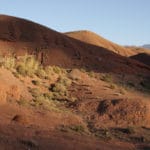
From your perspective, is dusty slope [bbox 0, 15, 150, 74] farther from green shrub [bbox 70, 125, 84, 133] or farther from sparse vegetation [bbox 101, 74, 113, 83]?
green shrub [bbox 70, 125, 84, 133]

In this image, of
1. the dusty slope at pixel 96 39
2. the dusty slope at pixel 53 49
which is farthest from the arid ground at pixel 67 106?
the dusty slope at pixel 96 39

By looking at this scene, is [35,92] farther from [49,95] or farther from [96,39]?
[96,39]

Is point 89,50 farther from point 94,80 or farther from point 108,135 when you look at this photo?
point 108,135

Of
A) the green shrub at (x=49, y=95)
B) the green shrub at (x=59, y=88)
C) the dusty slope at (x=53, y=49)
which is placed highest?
the dusty slope at (x=53, y=49)

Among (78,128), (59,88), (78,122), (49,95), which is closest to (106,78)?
(59,88)

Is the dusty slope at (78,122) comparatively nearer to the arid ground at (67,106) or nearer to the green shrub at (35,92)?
→ the arid ground at (67,106)

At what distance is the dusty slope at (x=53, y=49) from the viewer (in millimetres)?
39062

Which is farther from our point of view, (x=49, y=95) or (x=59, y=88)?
(x=59, y=88)

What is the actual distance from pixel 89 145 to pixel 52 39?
28849mm

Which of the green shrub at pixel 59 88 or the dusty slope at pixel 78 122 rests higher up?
the green shrub at pixel 59 88

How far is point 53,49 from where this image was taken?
1609 inches

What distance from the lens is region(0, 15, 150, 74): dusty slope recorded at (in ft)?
128

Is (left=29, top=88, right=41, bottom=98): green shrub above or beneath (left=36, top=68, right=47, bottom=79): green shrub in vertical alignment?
beneath

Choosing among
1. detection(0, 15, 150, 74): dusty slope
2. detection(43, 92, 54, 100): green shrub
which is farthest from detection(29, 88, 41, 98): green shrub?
detection(0, 15, 150, 74): dusty slope
